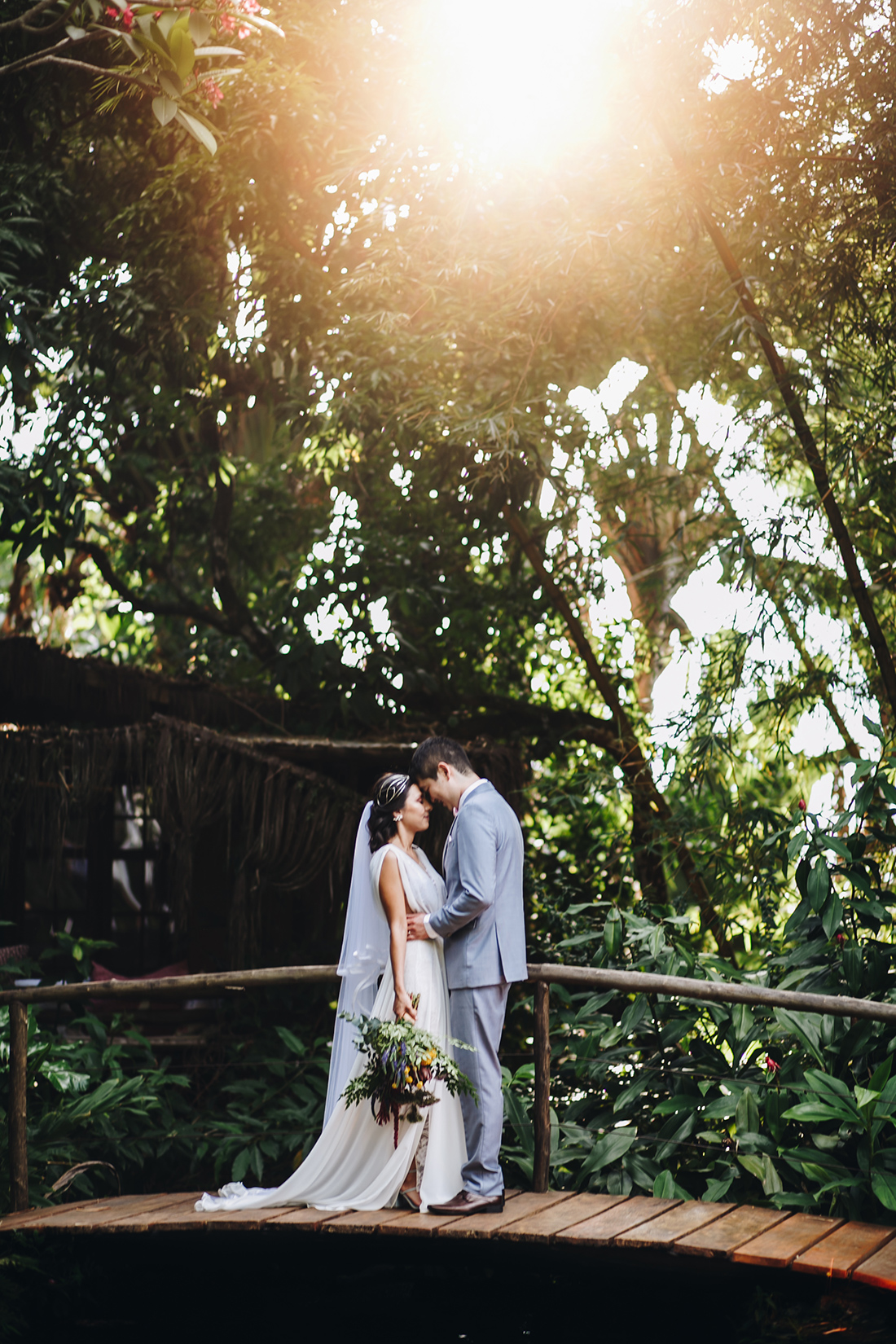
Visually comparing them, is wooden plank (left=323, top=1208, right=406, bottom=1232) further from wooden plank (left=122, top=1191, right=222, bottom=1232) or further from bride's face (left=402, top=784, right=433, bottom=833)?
bride's face (left=402, top=784, right=433, bottom=833)

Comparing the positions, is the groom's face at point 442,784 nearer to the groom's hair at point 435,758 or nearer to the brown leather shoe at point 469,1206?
the groom's hair at point 435,758

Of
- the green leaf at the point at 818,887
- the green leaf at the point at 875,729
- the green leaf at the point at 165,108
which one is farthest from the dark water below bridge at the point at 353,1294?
the green leaf at the point at 165,108

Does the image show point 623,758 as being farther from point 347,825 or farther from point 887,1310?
point 887,1310

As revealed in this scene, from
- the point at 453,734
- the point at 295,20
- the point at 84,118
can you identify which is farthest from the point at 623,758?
the point at 84,118

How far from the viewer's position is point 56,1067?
5.49 m

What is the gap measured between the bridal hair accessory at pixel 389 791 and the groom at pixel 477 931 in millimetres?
69

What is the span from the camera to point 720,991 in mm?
3955

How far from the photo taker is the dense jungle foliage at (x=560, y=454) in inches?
198

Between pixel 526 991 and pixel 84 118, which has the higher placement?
pixel 84 118

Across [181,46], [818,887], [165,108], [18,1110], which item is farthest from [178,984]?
[181,46]

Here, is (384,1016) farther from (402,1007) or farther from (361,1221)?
(361,1221)

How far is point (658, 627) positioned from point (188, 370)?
3935mm

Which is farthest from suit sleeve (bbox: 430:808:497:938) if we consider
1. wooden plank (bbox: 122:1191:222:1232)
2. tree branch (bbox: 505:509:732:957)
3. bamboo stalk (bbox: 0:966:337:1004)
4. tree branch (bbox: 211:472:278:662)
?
tree branch (bbox: 211:472:278:662)

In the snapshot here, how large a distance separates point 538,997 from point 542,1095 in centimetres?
35
